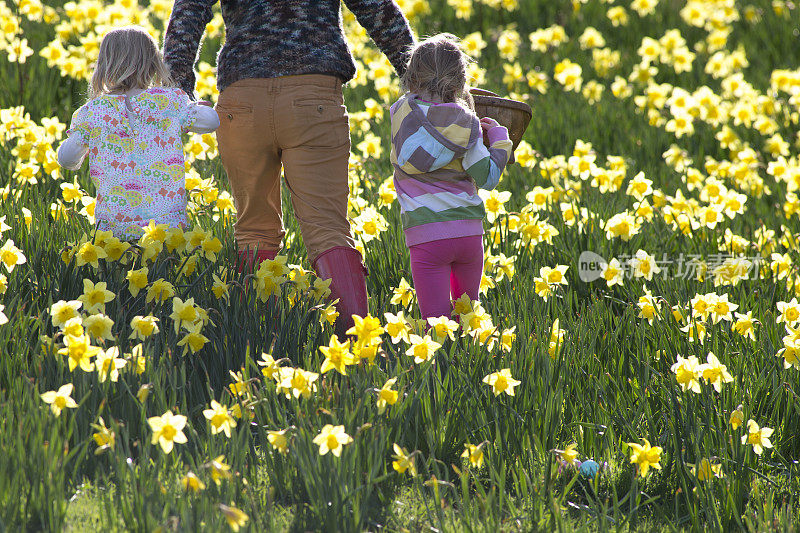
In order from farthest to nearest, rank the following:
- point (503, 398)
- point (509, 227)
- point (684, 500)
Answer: point (509, 227)
point (503, 398)
point (684, 500)

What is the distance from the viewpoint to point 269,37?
112 inches

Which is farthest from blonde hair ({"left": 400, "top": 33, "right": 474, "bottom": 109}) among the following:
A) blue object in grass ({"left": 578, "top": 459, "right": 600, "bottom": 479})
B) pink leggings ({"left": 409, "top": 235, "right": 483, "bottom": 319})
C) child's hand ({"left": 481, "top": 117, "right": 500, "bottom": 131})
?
blue object in grass ({"left": 578, "top": 459, "right": 600, "bottom": 479})

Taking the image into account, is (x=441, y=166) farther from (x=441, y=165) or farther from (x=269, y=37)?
(x=269, y=37)

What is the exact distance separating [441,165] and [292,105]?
553 millimetres

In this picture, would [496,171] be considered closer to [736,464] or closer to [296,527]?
[736,464]

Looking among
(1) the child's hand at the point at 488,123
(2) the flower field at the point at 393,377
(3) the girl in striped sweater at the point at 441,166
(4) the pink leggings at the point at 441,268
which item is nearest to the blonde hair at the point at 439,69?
(3) the girl in striped sweater at the point at 441,166

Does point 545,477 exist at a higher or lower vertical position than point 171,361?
lower

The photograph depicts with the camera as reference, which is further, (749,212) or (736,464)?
(749,212)

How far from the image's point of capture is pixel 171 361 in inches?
92.5

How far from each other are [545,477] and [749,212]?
354 centimetres

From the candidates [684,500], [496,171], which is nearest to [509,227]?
[496,171]

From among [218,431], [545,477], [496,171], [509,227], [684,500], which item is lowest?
[684,500]

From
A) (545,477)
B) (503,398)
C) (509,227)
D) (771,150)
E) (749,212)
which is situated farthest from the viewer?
(771,150)

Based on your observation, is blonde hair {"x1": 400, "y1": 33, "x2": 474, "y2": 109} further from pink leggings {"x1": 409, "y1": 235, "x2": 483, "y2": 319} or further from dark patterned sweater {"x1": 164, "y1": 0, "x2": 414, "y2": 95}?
pink leggings {"x1": 409, "y1": 235, "x2": 483, "y2": 319}
